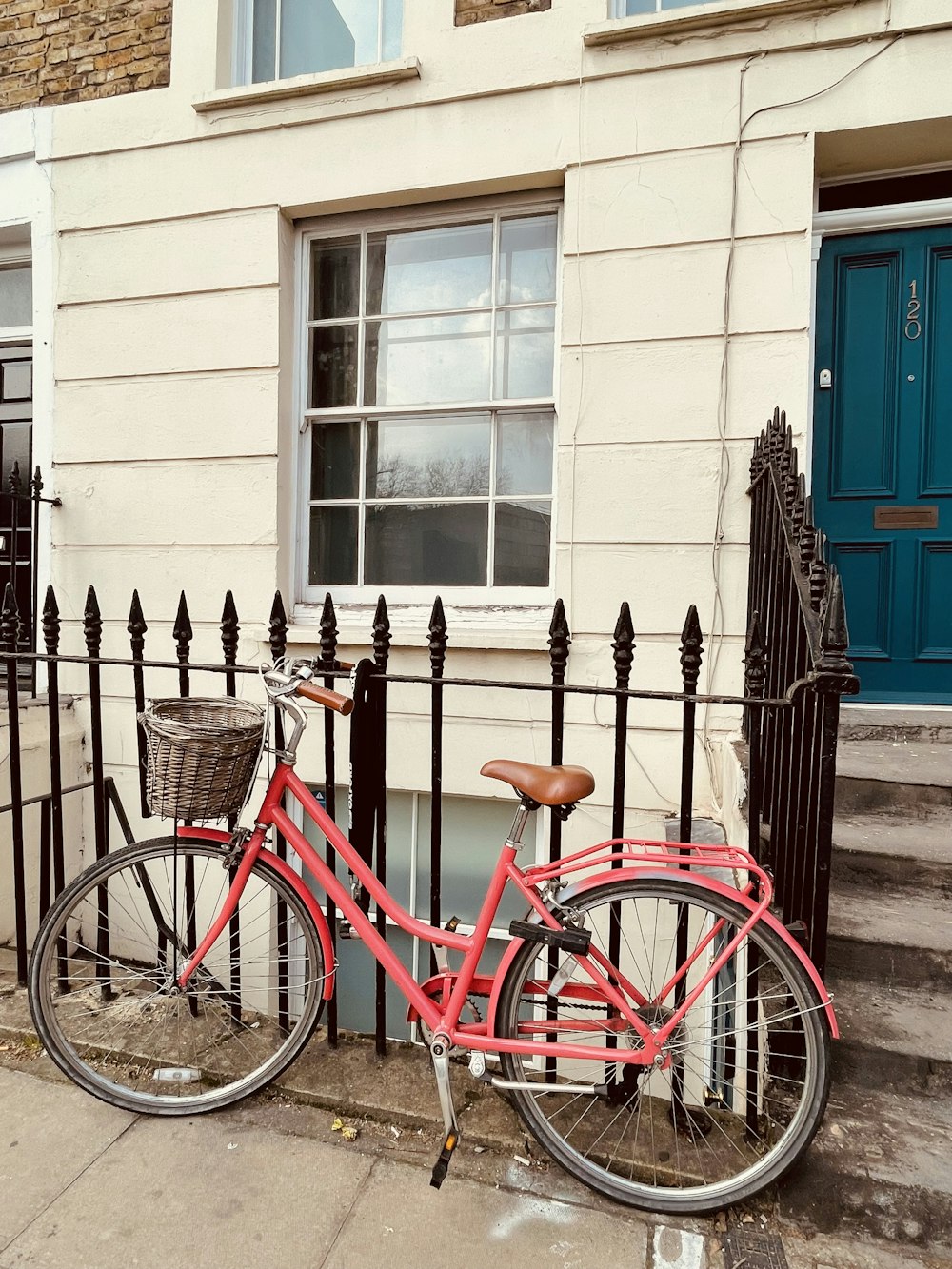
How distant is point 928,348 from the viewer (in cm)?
363

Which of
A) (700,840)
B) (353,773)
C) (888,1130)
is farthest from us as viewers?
(700,840)

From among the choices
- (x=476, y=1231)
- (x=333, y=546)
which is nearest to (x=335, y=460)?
(x=333, y=546)

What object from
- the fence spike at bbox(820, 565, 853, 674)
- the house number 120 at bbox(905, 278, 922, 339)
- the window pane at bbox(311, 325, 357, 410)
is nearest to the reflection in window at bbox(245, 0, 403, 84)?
the window pane at bbox(311, 325, 357, 410)

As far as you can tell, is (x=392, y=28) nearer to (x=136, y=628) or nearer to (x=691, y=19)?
(x=691, y=19)

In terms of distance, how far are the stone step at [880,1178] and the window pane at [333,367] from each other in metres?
3.91

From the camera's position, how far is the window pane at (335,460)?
14.3ft

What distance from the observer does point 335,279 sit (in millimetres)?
4316

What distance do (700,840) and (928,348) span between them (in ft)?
8.77

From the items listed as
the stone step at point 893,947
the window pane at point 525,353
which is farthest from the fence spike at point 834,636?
the window pane at point 525,353

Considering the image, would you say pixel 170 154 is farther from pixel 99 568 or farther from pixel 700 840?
pixel 700 840

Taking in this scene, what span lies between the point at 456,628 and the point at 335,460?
4.23 ft

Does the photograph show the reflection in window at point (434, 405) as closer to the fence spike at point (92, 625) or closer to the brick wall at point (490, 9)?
the brick wall at point (490, 9)

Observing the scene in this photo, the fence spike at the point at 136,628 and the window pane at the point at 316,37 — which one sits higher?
the window pane at the point at 316,37

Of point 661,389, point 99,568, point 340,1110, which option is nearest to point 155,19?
point 99,568
